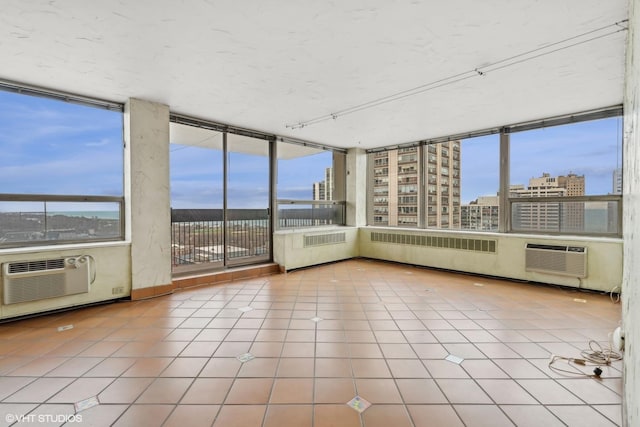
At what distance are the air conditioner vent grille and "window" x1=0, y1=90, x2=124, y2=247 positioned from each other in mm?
359

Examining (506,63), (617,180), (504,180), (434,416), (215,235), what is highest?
(506,63)

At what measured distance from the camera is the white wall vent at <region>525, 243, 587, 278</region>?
4.12m

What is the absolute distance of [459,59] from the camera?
2.77 meters

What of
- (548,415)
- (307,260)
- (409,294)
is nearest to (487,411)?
(548,415)

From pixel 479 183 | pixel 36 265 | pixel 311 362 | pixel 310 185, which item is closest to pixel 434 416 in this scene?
pixel 311 362

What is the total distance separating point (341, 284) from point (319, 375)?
256cm

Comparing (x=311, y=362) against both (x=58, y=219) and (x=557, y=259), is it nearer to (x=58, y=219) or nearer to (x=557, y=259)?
(x=58, y=219)

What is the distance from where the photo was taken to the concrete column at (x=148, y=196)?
12.6 feet

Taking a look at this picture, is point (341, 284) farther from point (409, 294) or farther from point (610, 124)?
point (610, 124)

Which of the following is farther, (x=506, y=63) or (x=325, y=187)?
(x=325, y=187)

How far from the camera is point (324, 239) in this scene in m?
6.12

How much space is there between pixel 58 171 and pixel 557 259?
276 inches

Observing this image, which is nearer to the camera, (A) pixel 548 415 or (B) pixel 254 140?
(A) pixel 548 415

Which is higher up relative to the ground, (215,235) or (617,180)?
(617,180)
